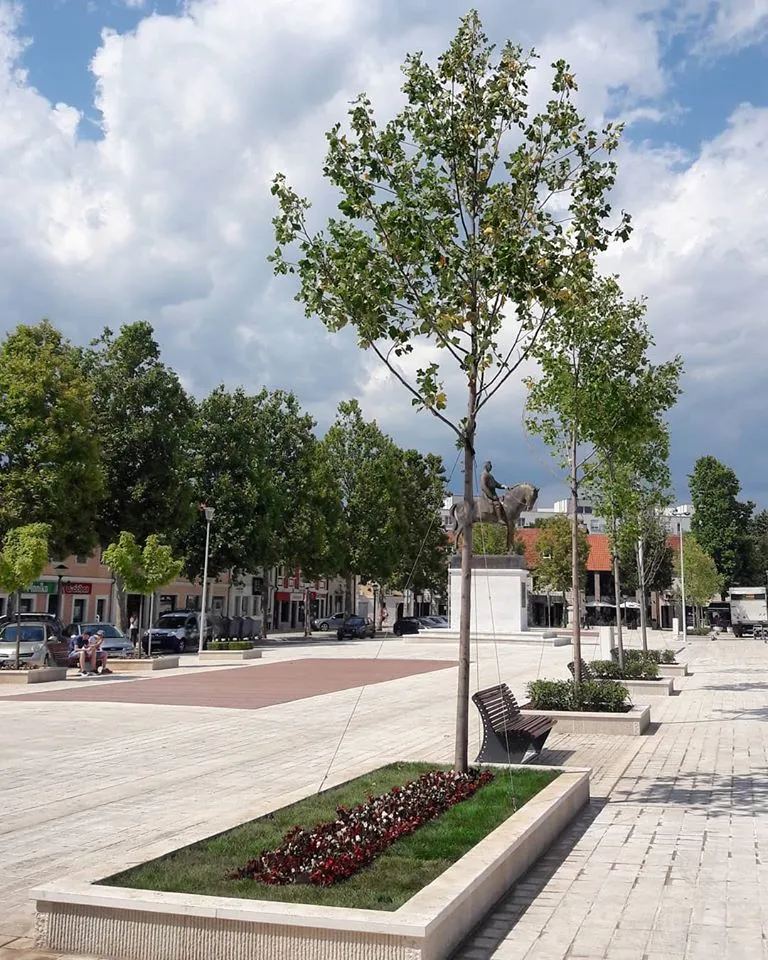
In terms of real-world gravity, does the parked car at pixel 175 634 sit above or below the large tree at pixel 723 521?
below

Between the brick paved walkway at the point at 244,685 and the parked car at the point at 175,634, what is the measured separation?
37.4 ft

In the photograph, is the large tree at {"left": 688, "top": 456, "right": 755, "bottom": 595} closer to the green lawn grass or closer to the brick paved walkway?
the brick paved walkway

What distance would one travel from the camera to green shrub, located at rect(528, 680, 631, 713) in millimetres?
15188

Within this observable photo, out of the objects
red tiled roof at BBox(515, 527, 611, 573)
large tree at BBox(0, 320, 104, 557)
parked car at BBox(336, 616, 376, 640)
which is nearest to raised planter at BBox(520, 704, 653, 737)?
large tree at BBox(0, 320, 104, 557)

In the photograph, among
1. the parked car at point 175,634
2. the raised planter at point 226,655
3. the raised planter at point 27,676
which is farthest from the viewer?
the parked car at point 175,634

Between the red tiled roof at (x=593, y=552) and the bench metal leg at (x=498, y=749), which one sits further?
the red tiled roof at (x=593, y=552)

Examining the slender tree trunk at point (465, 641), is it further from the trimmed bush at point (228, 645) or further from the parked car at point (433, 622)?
the parked car at point (433, 622)

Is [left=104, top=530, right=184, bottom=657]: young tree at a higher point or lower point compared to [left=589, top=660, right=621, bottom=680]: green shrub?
higher

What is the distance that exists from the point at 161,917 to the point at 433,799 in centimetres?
325

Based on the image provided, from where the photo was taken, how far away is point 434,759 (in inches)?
489

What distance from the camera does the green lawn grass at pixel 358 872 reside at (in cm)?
565

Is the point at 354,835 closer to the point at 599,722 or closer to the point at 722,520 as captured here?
the point at 599,722

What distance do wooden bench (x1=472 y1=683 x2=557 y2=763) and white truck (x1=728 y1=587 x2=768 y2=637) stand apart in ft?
207

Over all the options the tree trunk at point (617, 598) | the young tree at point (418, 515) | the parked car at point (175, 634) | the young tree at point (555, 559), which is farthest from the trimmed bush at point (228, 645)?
the young tree at point (555, 559)
